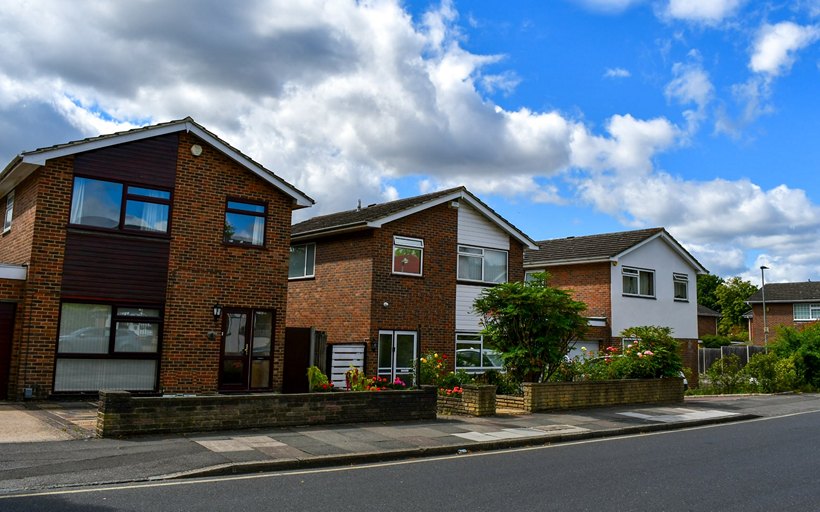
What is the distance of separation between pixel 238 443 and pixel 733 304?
76.5 meters

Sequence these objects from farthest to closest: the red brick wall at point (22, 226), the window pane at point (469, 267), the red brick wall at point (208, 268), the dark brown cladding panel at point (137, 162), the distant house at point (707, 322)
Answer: the distant house at point (707, 322), the window pane at point (469, 267), the red brick wall at point (208, 268), the dark brown cladding panel at point (137, 162), the red brick wall at point (22, 226)

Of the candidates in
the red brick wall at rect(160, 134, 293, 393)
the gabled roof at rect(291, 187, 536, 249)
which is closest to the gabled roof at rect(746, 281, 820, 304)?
the gabled roof at rect(291, 187, 536, 249)

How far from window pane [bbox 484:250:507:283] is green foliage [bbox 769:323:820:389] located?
1280cm

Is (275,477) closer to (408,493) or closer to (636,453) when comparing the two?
(408,493)

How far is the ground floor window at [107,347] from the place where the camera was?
1518cm

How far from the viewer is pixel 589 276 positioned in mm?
28594

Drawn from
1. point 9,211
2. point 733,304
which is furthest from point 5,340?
point 733,304

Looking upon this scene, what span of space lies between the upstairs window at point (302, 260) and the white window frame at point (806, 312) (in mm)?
46028

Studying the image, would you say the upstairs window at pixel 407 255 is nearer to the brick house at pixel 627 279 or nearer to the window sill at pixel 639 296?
the brick house at pixel 627 279

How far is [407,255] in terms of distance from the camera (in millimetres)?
21203

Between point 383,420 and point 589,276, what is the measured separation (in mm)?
16908

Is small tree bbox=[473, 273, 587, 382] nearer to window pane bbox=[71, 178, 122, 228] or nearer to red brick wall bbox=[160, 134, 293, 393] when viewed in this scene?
red brick wall bbox=[160, 134, 293, 393]

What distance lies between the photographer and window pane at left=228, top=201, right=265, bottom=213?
693 inches

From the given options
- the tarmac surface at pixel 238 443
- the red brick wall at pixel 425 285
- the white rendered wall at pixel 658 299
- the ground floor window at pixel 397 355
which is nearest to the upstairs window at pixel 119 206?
the tarmac surface at pixel 238 443
